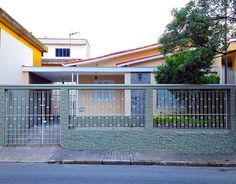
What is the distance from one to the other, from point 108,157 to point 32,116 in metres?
3.13

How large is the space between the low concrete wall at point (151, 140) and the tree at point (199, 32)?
2065 mm

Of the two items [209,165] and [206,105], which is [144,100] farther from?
[209,165]

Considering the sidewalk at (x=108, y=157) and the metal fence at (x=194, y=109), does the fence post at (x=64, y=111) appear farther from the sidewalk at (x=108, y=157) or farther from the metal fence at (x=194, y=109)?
the metal fence at (x=194, y=109)

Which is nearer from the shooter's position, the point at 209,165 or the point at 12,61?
the point at 209,165

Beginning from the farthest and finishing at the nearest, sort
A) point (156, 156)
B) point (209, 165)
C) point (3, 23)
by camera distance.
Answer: point (3, 23) → point (156, 156) → point (209, 165)

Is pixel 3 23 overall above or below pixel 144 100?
above

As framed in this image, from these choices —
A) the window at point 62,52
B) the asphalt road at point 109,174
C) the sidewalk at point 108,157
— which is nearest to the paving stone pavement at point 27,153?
the sidewalk at point 108,157

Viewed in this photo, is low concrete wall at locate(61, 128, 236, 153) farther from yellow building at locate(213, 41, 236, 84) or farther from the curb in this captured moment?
yellow building at locate(213, 41, 236, 84)

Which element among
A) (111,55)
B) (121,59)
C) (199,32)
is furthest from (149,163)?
(121,59)

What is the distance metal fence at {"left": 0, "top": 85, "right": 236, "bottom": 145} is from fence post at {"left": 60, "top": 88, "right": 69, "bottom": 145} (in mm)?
32

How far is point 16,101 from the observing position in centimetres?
1242

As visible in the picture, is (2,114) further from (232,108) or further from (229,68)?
(229,68)

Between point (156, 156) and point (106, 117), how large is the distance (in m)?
2.13

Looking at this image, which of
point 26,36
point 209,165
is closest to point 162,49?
point 209,165
